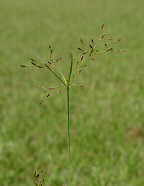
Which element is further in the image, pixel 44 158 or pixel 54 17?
pixel 54 17

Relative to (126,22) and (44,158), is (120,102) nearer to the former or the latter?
(44,158)

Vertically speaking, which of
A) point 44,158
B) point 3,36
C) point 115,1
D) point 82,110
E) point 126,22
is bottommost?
point 44,158

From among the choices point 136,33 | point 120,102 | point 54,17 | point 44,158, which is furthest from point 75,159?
point 54,17

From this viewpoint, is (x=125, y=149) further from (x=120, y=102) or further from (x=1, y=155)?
(x=120, y=102)

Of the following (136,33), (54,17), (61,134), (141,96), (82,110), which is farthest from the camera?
(54,17)

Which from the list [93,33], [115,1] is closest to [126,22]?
[93,33]

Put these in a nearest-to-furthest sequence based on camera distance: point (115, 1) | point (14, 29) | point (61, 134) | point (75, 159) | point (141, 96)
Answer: point (75, 159) < point (61, 134) < point (141, 96) < point (14, 29) < point (115, 1)

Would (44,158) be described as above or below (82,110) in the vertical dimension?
below
